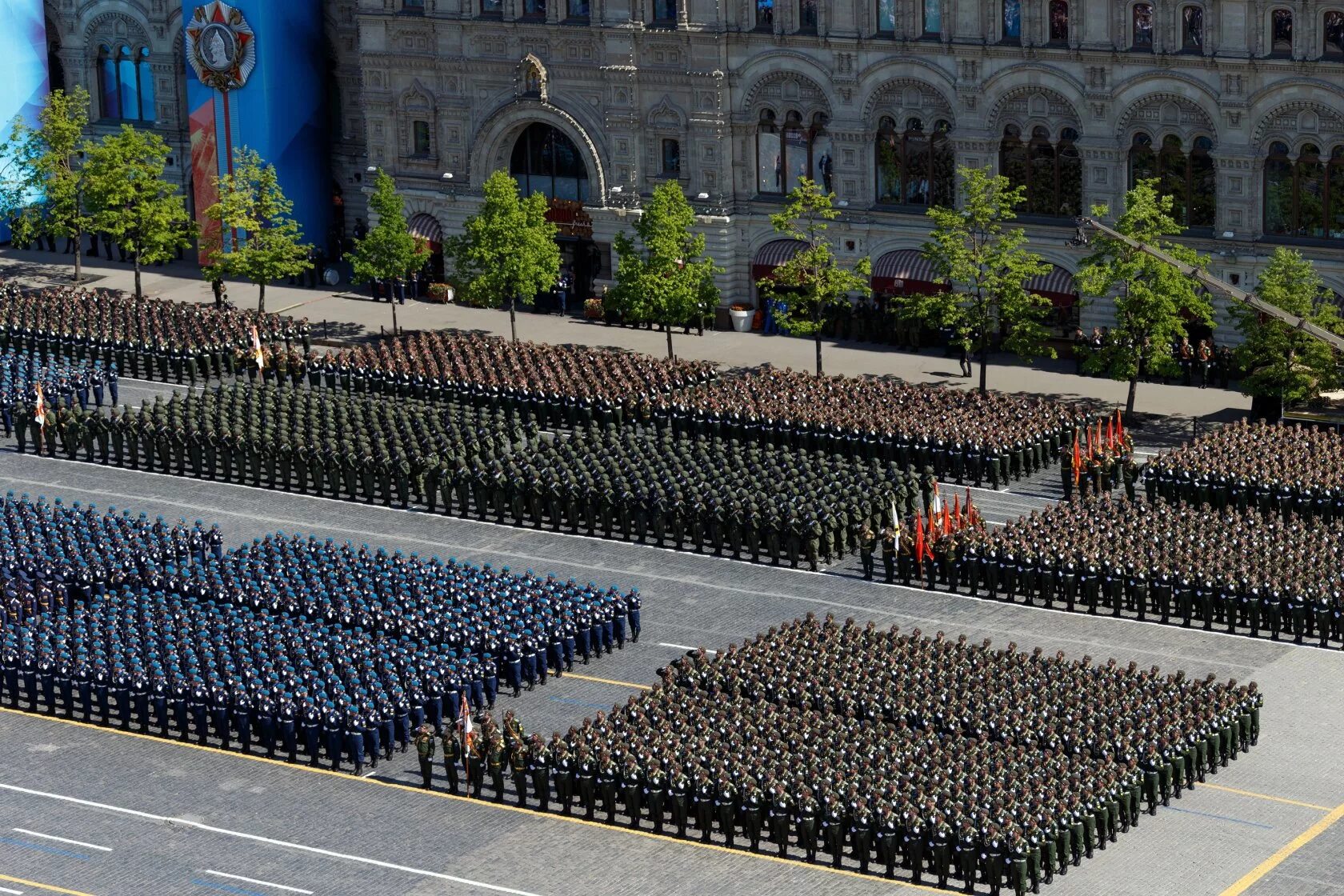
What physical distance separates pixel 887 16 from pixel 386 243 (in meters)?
19.2

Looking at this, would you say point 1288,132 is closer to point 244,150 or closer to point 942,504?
point 942,504

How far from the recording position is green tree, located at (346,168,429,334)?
9669cm

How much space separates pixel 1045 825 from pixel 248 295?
2293 inches

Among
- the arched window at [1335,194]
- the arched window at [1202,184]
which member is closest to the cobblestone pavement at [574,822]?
the arched window at [1335,194]

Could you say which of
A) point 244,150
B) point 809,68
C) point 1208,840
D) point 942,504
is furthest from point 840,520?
point 244,150

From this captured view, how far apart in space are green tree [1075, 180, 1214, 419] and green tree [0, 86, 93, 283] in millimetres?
41949

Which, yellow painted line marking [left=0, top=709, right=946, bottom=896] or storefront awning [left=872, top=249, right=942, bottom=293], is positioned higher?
storefront awning [left=872, top=249, right=942, bottom=293]

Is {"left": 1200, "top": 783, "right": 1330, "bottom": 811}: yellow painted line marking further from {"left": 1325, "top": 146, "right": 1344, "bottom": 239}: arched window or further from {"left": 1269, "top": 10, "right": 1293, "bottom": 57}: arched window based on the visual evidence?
{"left": 1269, "top": 10, "right": 1293, "bottom": 57}: arched window

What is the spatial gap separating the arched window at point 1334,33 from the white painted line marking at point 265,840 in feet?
147

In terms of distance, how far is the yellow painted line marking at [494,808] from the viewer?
5297 cm

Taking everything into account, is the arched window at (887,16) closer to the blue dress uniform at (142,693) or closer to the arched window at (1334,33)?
the arched window at (1334,33)

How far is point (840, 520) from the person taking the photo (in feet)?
235

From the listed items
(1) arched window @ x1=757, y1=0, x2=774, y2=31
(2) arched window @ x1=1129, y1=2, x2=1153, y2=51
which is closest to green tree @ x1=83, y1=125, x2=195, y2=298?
(1) arched window @ x1=757, y1=0, x2=774, y2=31

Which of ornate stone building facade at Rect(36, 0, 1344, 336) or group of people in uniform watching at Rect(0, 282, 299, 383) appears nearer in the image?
ornate stone building facade at Rect(36, 0, 1344, 336)
